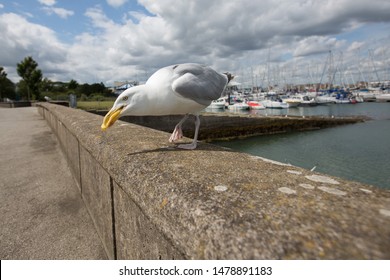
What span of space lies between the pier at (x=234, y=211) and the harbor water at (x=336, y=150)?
1340 centimetres

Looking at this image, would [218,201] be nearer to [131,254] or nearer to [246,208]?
[246,208]

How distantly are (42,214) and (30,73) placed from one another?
49.6 m

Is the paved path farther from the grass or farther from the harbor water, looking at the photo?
the grass

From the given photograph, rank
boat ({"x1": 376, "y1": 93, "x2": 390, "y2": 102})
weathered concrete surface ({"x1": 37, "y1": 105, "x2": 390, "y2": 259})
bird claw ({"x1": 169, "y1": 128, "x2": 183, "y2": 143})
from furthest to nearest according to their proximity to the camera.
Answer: boat ({"x1": 376, "y1": 93, "x2": 390, "y2": 102}) < bird claw ({"x1": 169, "y1": 128, "x2": 183, "y2": 143}) < weathered concrete surface ({"x1": 37, "y1": 105, "x2": 390, "y2": 259})

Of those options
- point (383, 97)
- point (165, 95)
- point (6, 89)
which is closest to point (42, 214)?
point (165, 95)

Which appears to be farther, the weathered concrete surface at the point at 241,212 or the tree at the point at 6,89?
the tree at the point at 6,89

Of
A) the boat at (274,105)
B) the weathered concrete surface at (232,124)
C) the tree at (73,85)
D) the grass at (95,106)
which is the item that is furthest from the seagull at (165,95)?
the tree at (73,85)

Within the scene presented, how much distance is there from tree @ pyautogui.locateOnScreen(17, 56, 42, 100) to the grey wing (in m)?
50.0

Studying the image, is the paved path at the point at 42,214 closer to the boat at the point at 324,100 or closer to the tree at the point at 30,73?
the tree at the point at 30,73

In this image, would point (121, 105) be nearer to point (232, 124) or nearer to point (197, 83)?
point (197, 83)

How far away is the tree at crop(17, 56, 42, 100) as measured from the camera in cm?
4281

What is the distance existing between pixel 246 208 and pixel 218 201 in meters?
0.16

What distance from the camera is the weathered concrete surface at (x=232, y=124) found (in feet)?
86.6

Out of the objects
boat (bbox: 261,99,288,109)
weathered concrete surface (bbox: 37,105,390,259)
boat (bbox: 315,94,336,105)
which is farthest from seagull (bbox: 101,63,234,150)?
boat (bbox: 315,94,336,105)
